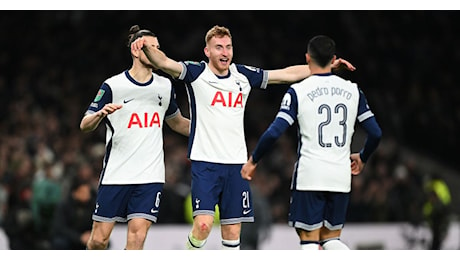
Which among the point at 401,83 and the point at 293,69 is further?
the point at 401,83

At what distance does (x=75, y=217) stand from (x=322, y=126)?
551 cm

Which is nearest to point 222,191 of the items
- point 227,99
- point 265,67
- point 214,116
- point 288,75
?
point 214,116

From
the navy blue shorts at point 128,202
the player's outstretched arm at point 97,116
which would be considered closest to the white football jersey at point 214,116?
the navy blue shorts at point 128,202

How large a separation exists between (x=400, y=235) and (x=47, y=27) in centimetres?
1066

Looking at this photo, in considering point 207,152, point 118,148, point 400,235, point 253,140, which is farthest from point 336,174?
point 253,140

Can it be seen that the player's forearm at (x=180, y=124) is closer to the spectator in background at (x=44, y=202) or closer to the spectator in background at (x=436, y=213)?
the spectator in background at (x=44, y=202)

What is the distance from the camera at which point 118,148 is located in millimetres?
10164

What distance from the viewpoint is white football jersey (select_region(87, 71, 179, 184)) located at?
10094 millimetres

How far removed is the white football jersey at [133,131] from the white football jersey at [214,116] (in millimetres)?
383

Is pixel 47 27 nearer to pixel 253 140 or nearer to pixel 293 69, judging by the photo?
pixel 253 140

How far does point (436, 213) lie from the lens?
18.4 metres

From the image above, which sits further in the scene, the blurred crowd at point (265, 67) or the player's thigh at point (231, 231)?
the blurred crowd at point (265, 67)

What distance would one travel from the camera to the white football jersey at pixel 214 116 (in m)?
9.93

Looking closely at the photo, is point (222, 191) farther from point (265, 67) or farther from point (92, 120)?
point (265, 67)
